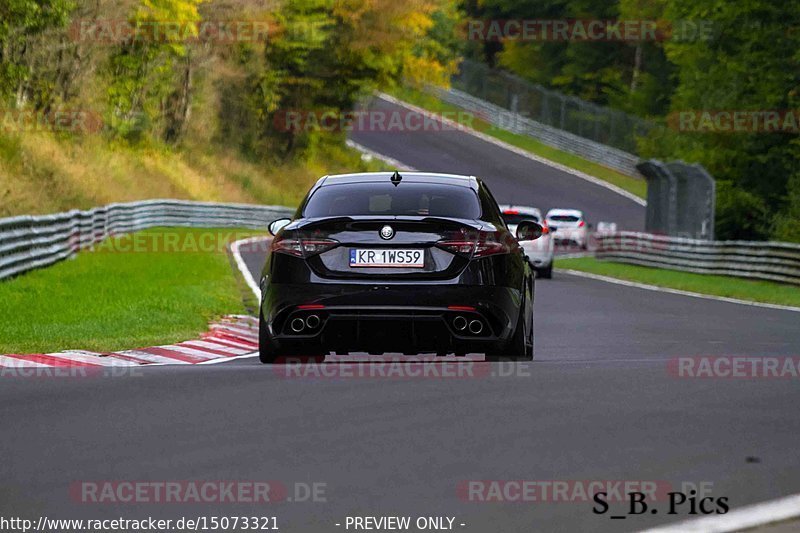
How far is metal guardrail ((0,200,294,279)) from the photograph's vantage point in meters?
24.0

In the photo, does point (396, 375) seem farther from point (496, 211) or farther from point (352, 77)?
point (352, 77)

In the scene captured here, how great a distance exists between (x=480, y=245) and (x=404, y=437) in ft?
11.2

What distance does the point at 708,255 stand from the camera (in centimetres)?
3866

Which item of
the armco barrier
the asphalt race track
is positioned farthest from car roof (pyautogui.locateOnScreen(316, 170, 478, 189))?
the armco barrier

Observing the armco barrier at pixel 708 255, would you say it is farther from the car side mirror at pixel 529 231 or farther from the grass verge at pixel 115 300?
the car side mirror at pixel 529 231

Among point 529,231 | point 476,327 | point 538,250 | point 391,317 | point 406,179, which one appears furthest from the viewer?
point 538,250

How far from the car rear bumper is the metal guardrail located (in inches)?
443

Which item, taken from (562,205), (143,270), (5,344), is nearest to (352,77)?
(562,205)

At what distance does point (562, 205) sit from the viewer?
234ft

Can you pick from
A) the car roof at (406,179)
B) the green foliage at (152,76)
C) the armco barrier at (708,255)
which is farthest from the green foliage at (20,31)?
the car roof at (406,179)

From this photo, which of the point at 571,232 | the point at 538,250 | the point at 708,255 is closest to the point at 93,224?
the point at 538,250

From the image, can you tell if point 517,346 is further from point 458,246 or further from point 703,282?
point 703,282

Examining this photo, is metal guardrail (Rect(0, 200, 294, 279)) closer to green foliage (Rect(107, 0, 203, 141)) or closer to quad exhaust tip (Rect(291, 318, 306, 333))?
green foliage (Rect(107, 0, 203, 141))

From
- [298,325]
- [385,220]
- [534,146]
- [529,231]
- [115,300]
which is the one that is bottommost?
[534,146]
